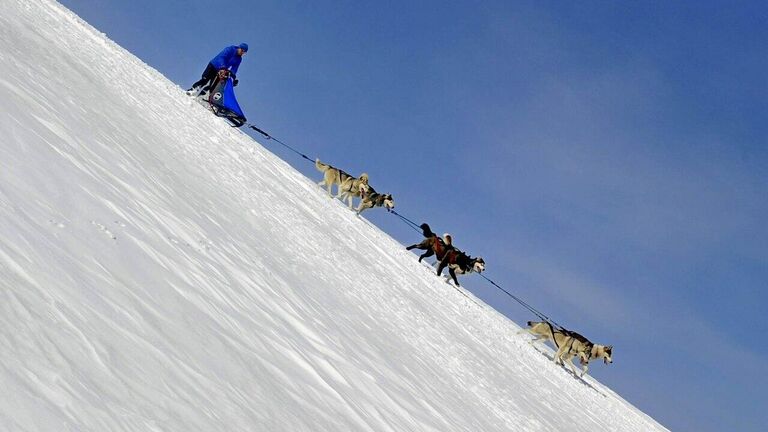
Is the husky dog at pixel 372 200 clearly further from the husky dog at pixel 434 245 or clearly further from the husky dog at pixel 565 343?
the husky dog at pixel 565 343

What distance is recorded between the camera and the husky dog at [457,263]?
1650 cm

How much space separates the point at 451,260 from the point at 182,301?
43.0 ft

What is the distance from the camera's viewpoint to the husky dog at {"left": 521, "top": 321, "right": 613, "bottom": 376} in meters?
15.4

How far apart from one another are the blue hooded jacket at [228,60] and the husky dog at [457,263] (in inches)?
236

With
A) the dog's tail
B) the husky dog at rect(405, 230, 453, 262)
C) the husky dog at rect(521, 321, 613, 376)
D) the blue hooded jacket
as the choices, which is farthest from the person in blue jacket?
the husky dog at rect(521, 321, 613, 376)

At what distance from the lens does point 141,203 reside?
194 inches

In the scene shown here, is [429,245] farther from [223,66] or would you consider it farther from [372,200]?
[223,66]

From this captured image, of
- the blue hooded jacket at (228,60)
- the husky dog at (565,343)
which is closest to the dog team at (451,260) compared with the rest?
the husky dog at (565,343)

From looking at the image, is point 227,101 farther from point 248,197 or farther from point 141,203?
point 141,203

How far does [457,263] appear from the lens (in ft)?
54.9

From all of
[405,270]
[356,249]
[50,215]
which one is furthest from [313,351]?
[405,270]

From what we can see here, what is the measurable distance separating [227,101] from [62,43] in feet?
16.2

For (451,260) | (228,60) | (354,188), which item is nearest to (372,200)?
(354,188)

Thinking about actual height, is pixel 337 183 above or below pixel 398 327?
above
